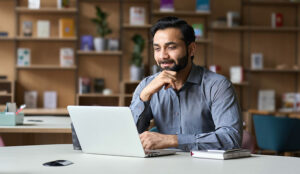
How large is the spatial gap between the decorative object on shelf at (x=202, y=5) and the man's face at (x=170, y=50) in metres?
4.29

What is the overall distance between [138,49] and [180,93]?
4.06m

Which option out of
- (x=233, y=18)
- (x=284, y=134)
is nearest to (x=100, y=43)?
(x=233, y=18)

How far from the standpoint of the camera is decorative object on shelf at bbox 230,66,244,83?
6594 mm

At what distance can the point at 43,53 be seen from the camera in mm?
6594

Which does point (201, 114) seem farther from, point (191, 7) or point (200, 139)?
point (191, 7)

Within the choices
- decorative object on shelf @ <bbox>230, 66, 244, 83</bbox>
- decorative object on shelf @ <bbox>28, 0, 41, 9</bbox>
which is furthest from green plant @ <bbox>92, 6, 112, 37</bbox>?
decorative object on shelf @ <bbox>230, 66, 244, 83</bbox>

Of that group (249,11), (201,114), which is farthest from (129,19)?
(201,114)

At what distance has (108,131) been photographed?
1.82m

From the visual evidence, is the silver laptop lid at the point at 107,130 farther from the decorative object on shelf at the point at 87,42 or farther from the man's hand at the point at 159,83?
the decorative object on shelf at the point at 87,42

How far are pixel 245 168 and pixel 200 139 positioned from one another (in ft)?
1.54

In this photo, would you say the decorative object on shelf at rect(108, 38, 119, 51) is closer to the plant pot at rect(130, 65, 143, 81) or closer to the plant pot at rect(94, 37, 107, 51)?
the plant pot at rect(94, 37, 107, 51)

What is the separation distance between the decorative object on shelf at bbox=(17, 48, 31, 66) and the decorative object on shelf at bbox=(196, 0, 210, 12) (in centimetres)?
242

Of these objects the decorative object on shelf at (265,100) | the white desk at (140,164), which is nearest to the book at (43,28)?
the decorative object on shelf at (265,100)

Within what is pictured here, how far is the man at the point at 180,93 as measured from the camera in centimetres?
230
